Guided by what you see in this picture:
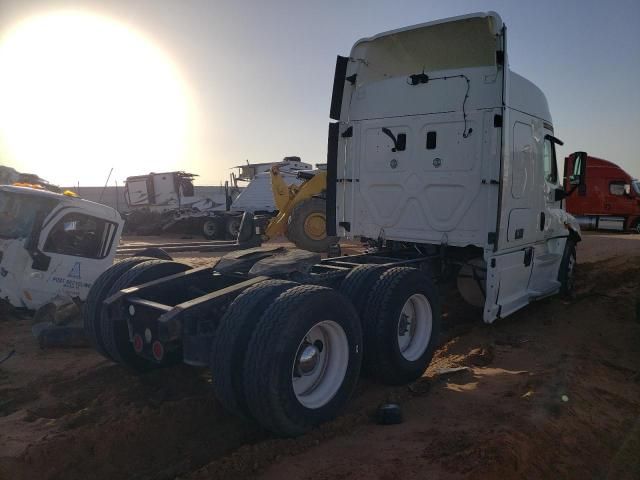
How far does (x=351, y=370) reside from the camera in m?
3.92

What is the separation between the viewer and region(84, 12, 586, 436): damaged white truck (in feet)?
11.4

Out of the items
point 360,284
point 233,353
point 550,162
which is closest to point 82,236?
point 360,284

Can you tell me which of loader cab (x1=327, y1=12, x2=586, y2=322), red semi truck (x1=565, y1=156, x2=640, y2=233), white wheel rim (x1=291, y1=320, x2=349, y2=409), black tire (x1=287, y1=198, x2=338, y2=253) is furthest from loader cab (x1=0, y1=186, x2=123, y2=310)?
red semi truck (x1=565, y1=156, x2=640, y2=233)

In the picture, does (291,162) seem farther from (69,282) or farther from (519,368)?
(519,368)

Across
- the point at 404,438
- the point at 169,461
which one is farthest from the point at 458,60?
the point at 169,461

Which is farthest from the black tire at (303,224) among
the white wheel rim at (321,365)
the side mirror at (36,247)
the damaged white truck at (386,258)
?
the white wheel rim at (321,365)

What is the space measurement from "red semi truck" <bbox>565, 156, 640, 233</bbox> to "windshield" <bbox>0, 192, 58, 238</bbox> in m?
20.3

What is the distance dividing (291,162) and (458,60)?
16.2 meters

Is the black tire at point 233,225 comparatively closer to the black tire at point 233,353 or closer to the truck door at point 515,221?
the truck door at point 515,221

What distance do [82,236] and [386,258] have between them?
14.1 feet

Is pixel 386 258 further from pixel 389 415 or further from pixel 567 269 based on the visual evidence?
pixel 567 269

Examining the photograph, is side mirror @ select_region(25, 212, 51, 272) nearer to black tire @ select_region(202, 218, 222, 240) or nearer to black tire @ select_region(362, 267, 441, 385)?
black tire @ select_region(362, 267, 441, 385)

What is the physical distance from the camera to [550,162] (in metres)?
7.03

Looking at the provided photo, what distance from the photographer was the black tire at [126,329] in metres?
4.39
